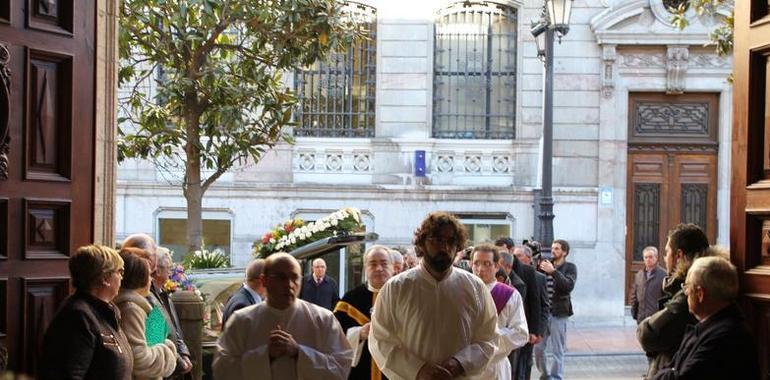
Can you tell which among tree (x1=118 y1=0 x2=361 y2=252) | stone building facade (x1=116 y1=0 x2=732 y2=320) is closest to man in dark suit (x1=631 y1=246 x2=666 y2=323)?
tree (x1=118 y1=0 x2=361 y2=252)

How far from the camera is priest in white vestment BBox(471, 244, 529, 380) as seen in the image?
24.3ft

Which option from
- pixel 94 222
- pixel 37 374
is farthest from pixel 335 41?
pixel 37 374

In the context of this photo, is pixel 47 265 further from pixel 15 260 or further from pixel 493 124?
pixel 493 124

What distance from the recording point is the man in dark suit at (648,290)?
1267 cm

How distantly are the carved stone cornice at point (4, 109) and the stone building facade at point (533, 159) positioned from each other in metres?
15.0

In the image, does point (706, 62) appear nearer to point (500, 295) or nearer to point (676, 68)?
point (676, 68)

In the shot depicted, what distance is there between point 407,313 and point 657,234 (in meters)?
15.6

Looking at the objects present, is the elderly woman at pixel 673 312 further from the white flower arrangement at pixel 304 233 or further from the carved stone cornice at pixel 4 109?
the white flower arrangement at pixel 304 233

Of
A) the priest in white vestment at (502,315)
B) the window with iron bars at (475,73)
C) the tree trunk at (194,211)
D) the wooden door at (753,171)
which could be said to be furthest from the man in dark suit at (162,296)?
the window with iron bars at (475,73)

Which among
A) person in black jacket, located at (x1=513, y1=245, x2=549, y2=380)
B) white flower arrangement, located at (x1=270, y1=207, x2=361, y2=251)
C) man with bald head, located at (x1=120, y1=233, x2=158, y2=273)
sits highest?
man with bald head, located at (x1=120, y1=233, x2=158, y2=273)

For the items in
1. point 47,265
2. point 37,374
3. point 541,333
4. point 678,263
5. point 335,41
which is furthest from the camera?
point 335,41

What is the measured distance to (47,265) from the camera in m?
6.45

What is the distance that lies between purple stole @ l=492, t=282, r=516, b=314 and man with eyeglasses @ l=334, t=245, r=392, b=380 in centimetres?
89

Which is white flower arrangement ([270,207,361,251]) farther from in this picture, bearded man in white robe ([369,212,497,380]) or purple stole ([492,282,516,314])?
bearded man in white robe ([369,212,497,380])
